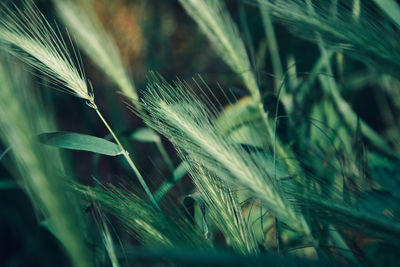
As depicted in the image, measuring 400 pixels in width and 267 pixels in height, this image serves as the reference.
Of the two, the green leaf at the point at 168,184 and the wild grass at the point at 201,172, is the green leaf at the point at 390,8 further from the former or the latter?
the green leaf at the point at 168,184

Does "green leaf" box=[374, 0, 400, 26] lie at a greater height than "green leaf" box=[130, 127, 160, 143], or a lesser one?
greater

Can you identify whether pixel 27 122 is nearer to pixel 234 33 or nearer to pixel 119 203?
pixel 119 203

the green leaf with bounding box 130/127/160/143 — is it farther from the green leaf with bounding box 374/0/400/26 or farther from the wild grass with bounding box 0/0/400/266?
the green leaf with bounding box 374/0/400/26

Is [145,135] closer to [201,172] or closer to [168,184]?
[168,184]

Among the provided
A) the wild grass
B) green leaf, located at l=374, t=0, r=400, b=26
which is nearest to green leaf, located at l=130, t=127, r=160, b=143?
the wild grass

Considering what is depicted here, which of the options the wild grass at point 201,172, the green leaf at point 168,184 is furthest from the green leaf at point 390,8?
the green leaf at point 168,184

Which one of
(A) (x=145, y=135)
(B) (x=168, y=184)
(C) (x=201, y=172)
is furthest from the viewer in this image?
(A) (x=145, y=135)

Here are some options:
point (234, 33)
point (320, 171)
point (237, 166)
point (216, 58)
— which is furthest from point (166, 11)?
point (237, 166)

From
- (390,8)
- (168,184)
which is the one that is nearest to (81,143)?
(168,184)

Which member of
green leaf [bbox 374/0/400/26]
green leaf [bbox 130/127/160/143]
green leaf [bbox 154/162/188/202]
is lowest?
green leaf [bbox 154/162/188/202]
